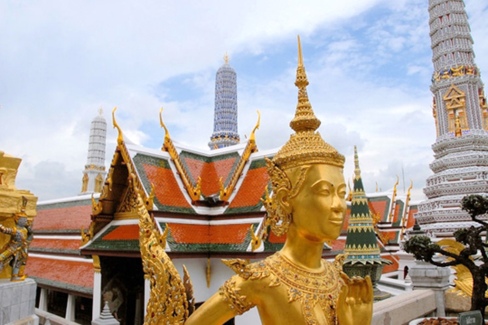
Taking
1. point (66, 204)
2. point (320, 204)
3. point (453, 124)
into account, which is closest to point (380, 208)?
point (453, 124)

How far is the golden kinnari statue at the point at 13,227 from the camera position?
21.6 feet

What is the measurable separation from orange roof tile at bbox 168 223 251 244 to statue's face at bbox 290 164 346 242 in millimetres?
7284

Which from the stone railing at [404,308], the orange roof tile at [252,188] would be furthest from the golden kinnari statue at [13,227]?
the stone railing at [404,308]

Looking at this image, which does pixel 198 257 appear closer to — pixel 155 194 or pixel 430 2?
pixel 155 194

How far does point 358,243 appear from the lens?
8.14 metres

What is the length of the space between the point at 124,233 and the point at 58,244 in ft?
25.2

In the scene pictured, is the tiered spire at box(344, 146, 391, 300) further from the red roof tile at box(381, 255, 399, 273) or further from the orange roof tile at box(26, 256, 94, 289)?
the red roof tile at box(381, 255, 399, 273)

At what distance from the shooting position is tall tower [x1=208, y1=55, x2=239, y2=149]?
97.4 ft

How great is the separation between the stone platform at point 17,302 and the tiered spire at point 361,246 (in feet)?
19.8

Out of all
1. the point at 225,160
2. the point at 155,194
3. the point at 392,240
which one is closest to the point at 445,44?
the point at 392,240

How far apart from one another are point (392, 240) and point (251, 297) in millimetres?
21641

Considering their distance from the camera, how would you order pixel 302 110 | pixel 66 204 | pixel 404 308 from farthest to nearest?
pixel 66 204 < pixel 404 308 < pixel 302 110

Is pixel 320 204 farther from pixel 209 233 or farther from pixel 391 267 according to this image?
pixel 391 267

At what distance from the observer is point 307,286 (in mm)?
2539
